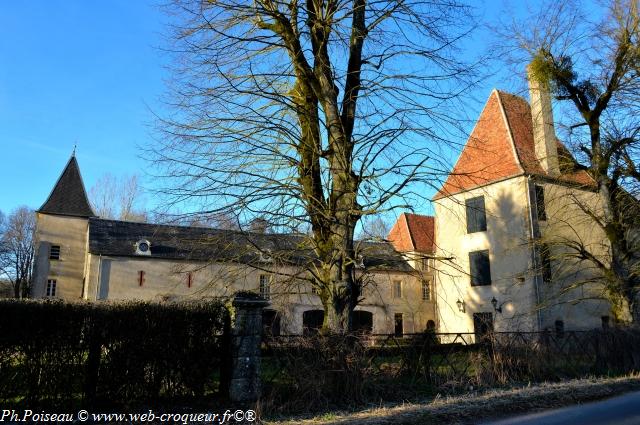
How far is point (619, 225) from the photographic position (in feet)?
57.7

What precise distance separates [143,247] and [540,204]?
2379cm

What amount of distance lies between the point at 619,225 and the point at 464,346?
32.2 ft

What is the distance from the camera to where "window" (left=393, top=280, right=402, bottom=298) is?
118 ft

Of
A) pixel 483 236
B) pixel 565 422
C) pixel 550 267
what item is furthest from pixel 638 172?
pixel 565 422

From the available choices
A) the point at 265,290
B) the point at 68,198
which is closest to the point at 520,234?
the point at 265,290

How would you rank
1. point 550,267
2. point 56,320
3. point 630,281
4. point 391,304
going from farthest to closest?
point 391,304, point 550,267, point 630,281, point 56,320

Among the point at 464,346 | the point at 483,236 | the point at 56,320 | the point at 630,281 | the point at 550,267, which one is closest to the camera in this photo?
the point at 56,320

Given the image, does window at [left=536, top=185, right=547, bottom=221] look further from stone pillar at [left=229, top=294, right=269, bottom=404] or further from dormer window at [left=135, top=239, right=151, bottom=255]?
dormer window at [left=135, top=239, right=151, bottom=255]

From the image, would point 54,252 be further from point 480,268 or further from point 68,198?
point 480,268

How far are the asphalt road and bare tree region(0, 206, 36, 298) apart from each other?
5609 centimetres

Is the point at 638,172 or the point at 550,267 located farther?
the point at 550,267

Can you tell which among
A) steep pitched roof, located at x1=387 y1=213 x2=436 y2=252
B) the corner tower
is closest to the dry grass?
steep pitched roof, located at x1=387 y1=213 x2=436 y2=252

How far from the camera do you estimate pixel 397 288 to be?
119 feet

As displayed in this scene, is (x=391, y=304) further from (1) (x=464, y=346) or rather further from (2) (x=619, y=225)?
(1) (x=464, y=346)
